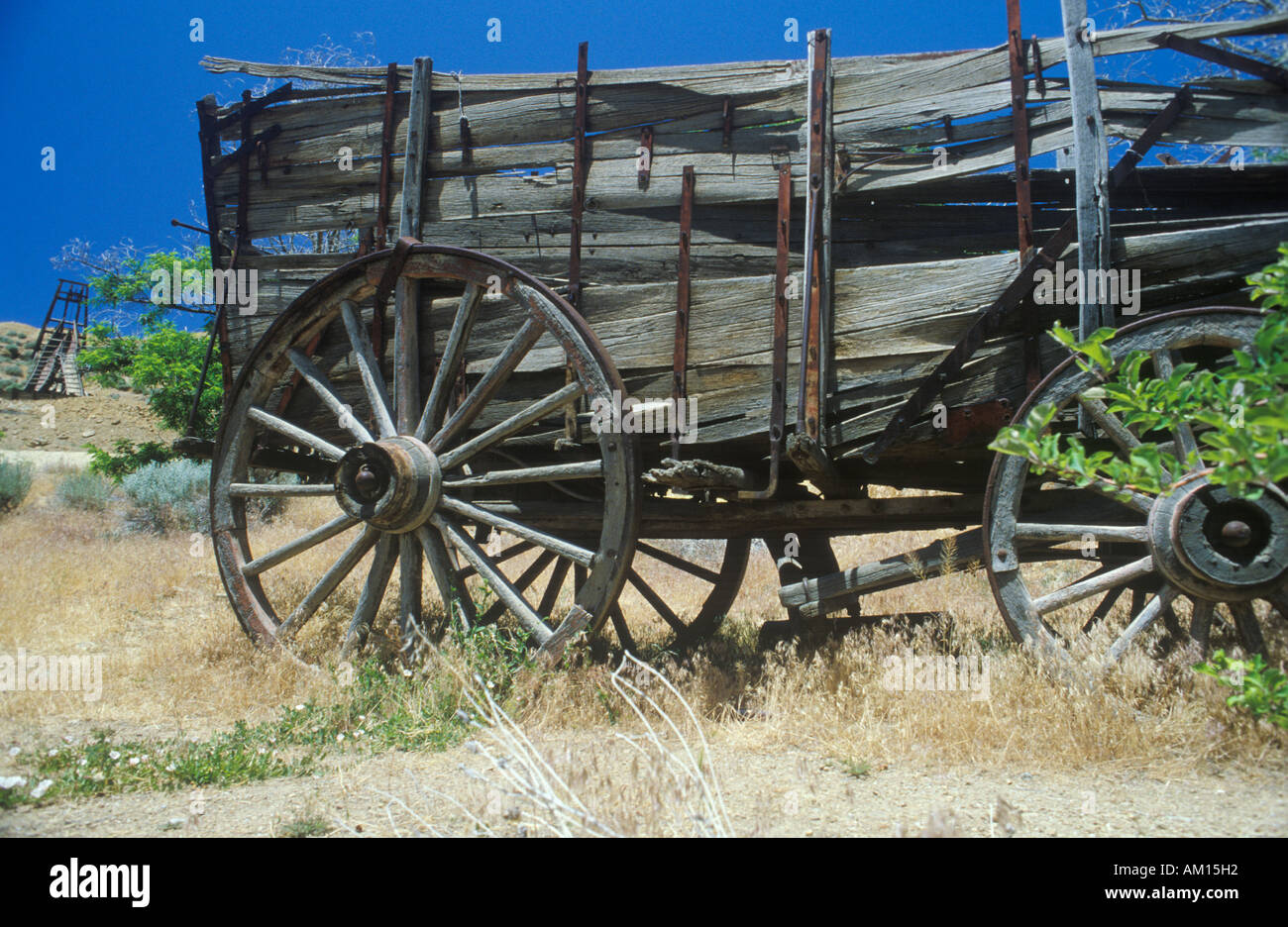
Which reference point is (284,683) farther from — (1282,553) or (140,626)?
(1282,553)

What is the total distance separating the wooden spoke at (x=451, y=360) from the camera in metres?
4.20

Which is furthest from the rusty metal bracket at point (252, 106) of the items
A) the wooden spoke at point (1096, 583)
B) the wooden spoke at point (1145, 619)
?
the wooden spoke at point (1145, 619)

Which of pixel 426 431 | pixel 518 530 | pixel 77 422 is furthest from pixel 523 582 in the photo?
pixel 77 422

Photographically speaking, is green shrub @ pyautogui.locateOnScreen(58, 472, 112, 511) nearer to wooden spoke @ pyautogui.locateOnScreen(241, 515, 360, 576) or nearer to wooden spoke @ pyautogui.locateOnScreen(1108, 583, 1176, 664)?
wooden spoke @ pyautogui.locateOnScreen(241, 515, 360, 576)

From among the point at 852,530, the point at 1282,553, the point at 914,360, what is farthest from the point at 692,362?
the point at 1282,553

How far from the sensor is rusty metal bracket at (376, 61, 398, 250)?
183 inches

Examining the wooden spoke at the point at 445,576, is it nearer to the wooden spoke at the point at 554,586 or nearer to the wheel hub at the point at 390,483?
the wheel hub at the point at 390,483

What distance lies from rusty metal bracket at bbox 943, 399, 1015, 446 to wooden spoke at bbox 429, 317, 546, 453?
6.54 feet

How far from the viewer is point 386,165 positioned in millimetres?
4641

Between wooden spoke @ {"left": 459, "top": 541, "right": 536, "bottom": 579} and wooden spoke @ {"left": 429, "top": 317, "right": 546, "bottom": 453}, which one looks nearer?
wooden spoke @ {"left": 429, "top": 317, "right": 546, "bottom": 453}

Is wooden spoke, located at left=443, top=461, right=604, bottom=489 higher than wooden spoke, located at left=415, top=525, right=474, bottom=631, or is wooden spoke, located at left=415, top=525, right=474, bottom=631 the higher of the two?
wooden spoke, located at left=443, top=461, right=604, bottom=489

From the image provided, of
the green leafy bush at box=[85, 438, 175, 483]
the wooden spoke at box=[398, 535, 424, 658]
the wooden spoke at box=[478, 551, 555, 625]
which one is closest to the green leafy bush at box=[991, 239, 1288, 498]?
the wooden spoke at box=[398, 535, 424, 658]

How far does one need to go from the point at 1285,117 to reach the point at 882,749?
3127 millimetres

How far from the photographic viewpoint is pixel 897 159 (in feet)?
12.6
